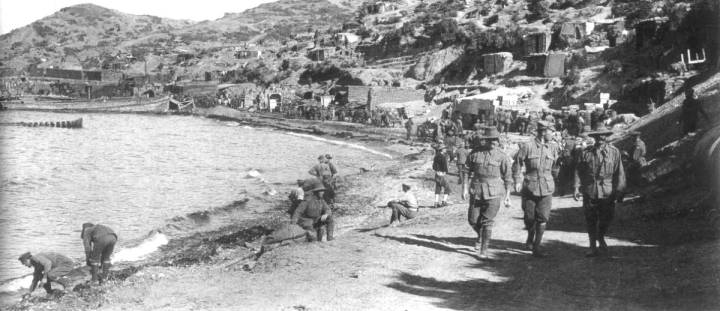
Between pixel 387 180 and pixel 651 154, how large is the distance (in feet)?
30.9

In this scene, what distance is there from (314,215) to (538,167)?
3525 millimetres

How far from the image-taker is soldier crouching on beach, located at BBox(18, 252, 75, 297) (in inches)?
394

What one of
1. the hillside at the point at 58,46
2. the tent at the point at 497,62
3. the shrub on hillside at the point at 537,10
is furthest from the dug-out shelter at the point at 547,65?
the hillside at the point at 58,46

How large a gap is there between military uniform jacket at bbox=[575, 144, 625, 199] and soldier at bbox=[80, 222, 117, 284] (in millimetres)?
6890

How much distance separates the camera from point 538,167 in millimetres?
7867

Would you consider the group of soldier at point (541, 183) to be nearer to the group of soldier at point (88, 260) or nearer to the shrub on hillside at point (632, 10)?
the group of soldier at point (88, 260)

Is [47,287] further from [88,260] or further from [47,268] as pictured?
[88,260]

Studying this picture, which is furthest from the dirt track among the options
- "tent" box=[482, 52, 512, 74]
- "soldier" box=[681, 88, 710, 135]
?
"tent" box=[482, 52, 512, 74]

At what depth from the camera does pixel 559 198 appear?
12914 mm

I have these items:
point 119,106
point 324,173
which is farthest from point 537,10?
A: point 324,173

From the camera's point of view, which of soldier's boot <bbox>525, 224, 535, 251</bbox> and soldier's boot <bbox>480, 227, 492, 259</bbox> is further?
soldier's boot <bbox>525, 224, 535, 251</bbox>

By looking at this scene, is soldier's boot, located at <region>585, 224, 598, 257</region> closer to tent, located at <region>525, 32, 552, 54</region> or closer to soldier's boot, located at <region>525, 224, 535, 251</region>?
soldier's boot, located at <region>525, 224, 535, 251</region>

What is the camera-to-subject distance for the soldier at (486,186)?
8000mm

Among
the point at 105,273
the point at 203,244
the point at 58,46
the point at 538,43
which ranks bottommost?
the point at 203,244
